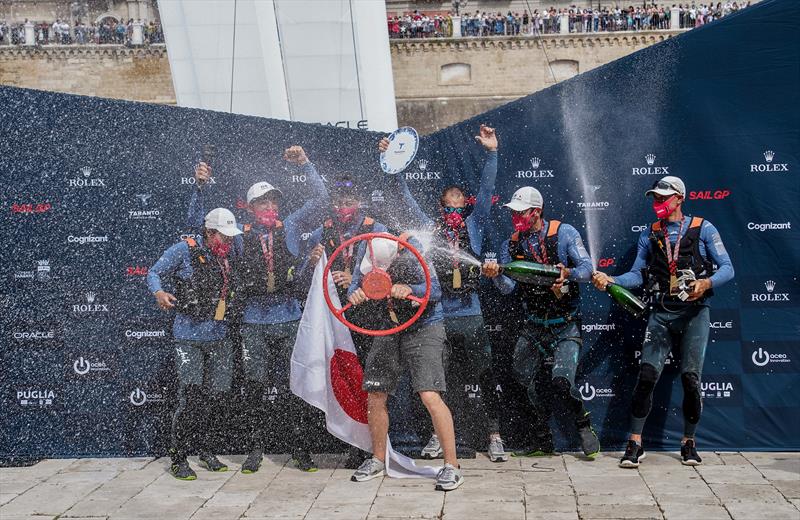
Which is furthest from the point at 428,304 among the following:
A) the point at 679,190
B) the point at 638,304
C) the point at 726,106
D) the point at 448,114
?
the point at 448,114

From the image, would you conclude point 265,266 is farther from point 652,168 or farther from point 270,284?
point 652,168

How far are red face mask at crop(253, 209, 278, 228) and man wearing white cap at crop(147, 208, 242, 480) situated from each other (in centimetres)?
20

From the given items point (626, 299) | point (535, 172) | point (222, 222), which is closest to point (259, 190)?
point (222, 222)

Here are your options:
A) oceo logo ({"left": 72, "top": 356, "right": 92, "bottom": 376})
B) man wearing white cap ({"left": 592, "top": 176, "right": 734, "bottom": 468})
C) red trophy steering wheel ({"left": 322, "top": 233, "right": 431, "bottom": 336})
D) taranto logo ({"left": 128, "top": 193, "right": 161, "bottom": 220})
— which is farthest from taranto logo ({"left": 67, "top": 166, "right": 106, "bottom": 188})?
man wearing white cap ({"left": 592, "top": 176, "right": 734, "bottom": 468})

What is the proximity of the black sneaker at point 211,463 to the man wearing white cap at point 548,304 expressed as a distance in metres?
2.47

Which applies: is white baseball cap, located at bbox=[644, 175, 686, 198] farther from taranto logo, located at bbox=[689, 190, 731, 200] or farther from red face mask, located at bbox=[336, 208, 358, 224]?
red face mask, located at bbox=[336, 208, 358, 224]

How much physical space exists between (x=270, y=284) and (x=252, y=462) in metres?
1.42

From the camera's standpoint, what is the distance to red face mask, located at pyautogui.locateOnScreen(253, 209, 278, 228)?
27.0 ft

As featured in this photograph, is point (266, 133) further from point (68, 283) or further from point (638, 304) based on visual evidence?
point (638, 304)

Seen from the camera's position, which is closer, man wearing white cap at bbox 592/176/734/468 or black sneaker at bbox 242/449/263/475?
man wearing white cap at bbox 592/176/734/468

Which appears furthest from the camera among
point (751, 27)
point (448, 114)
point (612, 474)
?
point (448, 114)

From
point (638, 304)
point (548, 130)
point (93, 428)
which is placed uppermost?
point (548, 130)

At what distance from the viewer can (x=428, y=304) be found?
7754 mm

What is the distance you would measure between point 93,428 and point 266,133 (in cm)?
289
